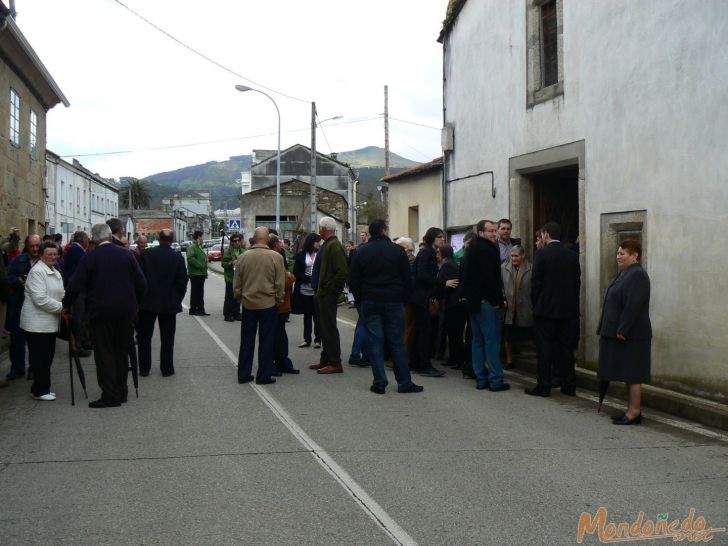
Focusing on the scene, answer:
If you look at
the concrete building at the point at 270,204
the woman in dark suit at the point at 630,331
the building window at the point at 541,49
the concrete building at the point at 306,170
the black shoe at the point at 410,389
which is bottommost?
the black shoe at the point at 410,389

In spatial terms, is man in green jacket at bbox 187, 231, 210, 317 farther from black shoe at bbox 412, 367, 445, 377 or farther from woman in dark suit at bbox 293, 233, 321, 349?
black shoe at bbox 412, 367, 445, 377

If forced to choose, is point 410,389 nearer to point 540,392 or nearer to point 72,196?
point 540,392

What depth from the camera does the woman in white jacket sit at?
845cm

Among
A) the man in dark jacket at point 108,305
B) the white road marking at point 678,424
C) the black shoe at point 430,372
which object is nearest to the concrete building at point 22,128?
the man in dark jacket at point 108,305

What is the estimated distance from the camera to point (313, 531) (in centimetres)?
449

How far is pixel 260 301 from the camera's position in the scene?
31.0ft

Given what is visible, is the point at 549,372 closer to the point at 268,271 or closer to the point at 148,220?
the point at 268,271

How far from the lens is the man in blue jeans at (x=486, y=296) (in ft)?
30.0

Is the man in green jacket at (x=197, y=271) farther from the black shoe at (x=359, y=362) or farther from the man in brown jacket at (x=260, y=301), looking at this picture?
the man in brown jacket at (x=260, y=301)

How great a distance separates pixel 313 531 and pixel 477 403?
4.21 m

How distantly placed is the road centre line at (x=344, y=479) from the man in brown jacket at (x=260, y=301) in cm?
71

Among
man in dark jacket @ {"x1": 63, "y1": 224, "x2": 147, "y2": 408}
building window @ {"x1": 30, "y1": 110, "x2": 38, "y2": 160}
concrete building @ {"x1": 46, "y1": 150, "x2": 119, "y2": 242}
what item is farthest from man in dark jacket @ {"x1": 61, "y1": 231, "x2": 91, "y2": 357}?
concrete building @ {"x1": 46, "y1": 150, "x2": 119, "y2": 242}

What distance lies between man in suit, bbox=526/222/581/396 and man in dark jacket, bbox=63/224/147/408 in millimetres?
4394

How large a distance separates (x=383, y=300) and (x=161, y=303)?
3.01 meters
